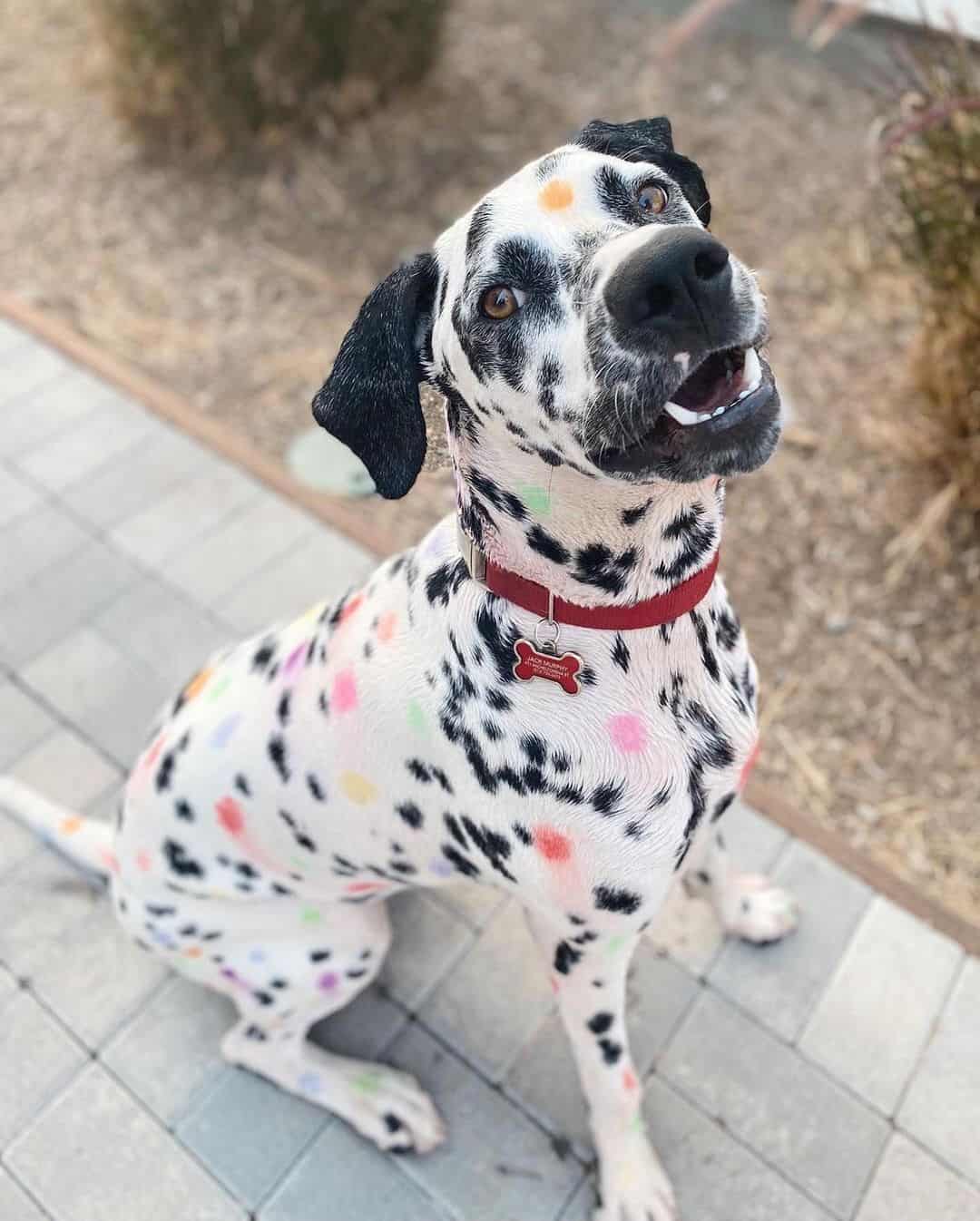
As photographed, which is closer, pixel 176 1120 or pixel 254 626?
pixel 176 1120

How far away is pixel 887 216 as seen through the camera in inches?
185

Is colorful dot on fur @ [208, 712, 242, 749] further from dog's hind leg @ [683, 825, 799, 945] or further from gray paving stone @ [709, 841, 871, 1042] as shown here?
gray paving stone @ [709, 841, 871, 1042]

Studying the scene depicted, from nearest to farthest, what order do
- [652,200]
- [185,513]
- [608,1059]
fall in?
[652,200] < [608,1059] < [185,513]

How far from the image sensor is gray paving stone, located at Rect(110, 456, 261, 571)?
4.39m

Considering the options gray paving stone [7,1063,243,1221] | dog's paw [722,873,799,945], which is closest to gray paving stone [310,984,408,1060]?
gray paving stone [7,1063,243,1221]

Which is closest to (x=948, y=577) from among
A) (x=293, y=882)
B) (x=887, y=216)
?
(x=887, y=216)

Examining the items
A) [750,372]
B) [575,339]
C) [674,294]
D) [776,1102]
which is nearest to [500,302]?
[575,339]

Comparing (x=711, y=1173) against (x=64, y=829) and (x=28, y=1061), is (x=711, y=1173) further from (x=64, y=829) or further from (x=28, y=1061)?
(x=64, y=829)

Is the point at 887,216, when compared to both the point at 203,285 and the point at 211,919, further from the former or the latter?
the point at 211,919

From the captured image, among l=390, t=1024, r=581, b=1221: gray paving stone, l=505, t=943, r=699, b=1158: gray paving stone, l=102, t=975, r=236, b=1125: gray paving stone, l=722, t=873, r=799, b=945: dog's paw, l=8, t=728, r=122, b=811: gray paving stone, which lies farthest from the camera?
l=8, t=728, r=122, b=811: gray paving stone

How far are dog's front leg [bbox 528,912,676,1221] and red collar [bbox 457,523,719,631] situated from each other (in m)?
0.69

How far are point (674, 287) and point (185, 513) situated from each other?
3508 mm

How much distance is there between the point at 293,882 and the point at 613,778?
91cm

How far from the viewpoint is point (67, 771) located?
3.65m
